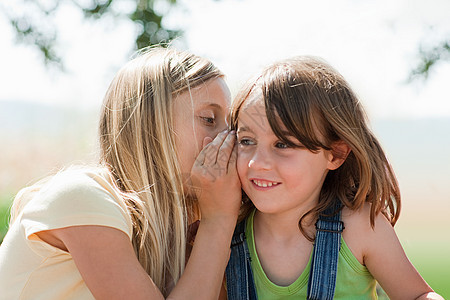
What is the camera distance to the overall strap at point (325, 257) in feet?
6.44

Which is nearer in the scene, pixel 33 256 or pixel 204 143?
pixel 33 256

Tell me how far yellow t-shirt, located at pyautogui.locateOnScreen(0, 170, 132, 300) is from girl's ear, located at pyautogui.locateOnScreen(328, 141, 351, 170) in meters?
0.84

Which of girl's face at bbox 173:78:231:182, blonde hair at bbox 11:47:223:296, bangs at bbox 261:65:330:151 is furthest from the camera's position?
girl's face at bbox 173:78:231:182

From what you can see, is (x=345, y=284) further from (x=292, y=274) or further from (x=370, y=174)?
(x=370, y=174)

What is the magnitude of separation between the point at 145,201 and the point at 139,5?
331cm

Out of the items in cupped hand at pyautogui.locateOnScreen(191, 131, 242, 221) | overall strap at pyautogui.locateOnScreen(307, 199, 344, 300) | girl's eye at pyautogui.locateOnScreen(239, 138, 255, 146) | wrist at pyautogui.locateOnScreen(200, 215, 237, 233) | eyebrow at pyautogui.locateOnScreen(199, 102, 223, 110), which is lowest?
overall strap at pyautogui.locateOnScreen(307, 199, 344, 300)

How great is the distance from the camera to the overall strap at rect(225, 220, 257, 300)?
2.12 m

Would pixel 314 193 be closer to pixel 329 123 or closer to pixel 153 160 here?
pixel 329 123

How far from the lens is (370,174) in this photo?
80.1 inches

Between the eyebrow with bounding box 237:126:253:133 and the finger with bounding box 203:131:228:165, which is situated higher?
the eyebrow with bounding box 237:126:253:133

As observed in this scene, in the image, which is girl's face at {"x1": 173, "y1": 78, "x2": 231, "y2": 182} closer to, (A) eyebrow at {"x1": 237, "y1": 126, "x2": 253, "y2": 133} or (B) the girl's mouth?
(A) eyebrow at {"x1": 237, "y1": 126, "x2": 253, "y2": 133}

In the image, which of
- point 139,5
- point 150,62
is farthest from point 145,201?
point 139,5

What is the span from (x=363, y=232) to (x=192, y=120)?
2.70 feet

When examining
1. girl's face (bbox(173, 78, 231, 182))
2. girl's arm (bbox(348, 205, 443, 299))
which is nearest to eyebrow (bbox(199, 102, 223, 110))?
girl's face (bbox(173, 78, 231, 182))
